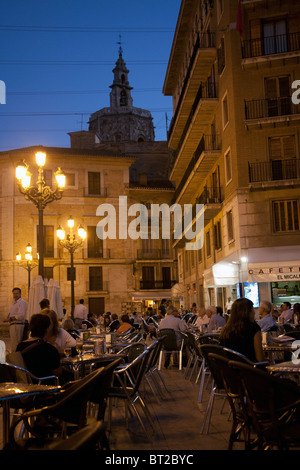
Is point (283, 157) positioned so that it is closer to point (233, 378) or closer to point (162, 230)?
point (233, 378)

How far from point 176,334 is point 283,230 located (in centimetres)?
1074

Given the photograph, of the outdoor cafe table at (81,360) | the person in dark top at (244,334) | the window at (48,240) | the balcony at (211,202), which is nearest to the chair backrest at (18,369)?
the outdoor cafe table at (81,360)

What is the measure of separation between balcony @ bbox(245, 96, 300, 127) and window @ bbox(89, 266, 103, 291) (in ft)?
84.2

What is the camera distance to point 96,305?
45.3 metres

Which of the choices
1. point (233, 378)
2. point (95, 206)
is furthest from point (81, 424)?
point (95, 206)

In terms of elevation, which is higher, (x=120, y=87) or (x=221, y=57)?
(x=120, y=87)

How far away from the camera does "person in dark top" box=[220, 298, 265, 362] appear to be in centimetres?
616

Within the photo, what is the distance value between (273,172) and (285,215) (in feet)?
5.92

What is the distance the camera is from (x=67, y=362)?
281 inches

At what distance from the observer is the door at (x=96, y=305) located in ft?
148

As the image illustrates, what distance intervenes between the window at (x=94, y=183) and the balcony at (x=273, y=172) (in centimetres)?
2654

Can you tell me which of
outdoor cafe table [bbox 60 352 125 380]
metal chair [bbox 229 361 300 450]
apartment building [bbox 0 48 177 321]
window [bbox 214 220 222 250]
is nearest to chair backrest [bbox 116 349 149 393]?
outdoor cafe table [bbox 60 352 125 380]

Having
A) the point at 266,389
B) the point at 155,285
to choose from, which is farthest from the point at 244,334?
the point at 155,285

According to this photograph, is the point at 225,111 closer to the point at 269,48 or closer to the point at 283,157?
the point at 269,48
